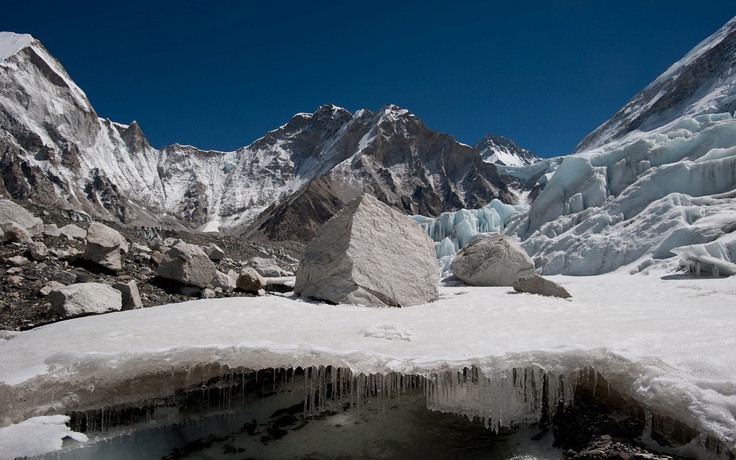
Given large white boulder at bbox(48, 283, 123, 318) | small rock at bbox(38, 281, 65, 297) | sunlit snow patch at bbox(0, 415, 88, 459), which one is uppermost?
small rock at bbox(38, 281, 65, 297)

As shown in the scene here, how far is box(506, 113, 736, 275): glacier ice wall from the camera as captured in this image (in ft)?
57.3

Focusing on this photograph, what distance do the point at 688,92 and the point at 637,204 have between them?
49.6 m

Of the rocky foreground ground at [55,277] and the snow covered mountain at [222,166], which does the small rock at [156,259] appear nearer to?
the rocky foreground ground at [55,277]

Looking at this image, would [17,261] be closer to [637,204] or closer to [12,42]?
[637,204]

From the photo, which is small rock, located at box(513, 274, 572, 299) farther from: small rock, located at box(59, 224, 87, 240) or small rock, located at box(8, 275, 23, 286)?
small rock, located at box(59, 224, 87, 240)

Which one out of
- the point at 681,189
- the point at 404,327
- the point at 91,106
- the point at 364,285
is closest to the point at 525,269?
the point at 364,285

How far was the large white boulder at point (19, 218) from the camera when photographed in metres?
11.4

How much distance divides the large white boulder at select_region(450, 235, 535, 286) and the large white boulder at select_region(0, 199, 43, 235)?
36.7 feet

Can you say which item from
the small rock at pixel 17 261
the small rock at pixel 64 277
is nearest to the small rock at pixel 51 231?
the small rock at pixel 17 261

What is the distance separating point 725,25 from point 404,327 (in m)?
91.0

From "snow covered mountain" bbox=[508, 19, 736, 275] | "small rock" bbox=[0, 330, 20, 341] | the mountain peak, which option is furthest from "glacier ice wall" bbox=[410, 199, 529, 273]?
the mountain peak

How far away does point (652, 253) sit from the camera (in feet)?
55.8

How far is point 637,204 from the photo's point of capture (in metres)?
21.7

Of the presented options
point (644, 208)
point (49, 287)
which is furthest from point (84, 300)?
point (644, 208)
